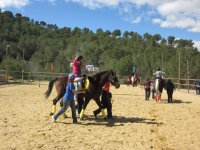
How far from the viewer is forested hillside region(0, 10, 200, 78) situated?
77.8 metres

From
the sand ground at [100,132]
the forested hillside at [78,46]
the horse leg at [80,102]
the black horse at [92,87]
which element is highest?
the forested hillside at [78,46]

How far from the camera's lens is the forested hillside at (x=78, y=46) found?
3063 inches

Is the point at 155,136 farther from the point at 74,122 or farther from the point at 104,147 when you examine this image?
the point at 74,122

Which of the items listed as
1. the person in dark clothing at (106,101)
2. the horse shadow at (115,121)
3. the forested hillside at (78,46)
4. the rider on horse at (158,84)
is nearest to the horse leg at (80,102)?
the horse shadow at (115,121)

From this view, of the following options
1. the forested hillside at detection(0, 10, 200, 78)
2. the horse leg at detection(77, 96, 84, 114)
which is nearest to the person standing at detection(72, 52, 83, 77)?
the horse leg at detection(77, 96, 84, 114)

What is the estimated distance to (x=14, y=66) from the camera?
5731 centimetres

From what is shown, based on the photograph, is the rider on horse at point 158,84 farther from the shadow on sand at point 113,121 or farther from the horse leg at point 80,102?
the horse leg at point 80,102

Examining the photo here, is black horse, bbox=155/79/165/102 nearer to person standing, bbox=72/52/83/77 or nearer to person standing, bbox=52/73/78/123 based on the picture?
person standing, bbox=72/52/83/77

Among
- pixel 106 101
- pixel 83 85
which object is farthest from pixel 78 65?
pixel 106 101

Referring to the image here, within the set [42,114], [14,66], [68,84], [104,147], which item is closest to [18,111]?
[42,114]

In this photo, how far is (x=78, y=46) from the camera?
100812 mm

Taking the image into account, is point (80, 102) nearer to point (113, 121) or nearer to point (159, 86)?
point (113, 121)

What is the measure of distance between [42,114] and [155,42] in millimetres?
101899

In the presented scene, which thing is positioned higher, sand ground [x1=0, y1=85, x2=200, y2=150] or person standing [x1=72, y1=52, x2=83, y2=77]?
person standing [x1=72, y1=52, x2=83, y2=77]
